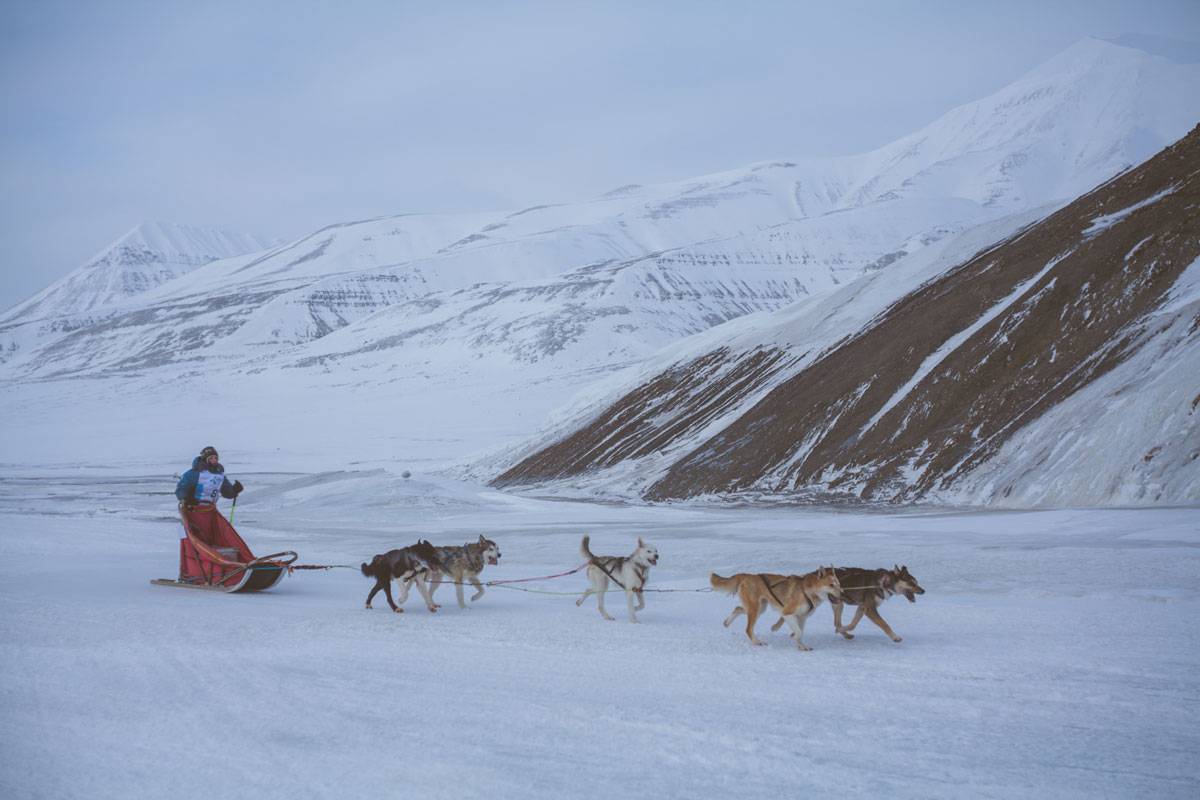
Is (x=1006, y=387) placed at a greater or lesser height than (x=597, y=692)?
greater

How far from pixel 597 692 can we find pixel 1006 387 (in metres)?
28.7

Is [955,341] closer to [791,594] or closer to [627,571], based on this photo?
[627,571]

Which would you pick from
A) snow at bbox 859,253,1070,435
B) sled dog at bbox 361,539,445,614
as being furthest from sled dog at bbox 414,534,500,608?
snow at bbox 859,253,1070,435

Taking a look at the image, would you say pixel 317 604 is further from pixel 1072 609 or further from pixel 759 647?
pixel 1072 609

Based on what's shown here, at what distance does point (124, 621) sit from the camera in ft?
34.5

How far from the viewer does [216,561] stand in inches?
526

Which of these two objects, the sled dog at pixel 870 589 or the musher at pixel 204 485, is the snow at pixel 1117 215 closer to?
the sled dog at pixel 870 589

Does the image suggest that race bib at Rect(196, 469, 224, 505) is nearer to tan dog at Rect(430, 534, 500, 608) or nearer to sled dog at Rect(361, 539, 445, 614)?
sled dog at Rect(361, 539, 445, 614)

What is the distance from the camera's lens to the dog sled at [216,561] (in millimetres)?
13391

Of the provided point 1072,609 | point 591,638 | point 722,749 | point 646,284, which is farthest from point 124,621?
point 646,284

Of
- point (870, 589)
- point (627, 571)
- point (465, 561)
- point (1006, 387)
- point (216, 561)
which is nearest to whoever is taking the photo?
point (870, 589)

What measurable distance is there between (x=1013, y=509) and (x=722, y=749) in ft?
74.3

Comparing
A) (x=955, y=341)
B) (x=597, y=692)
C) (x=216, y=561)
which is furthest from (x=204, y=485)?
(x=955, y=341)

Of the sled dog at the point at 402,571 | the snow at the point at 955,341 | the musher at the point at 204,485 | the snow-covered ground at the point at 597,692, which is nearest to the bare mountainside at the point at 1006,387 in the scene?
the snow at the point at 955,341
